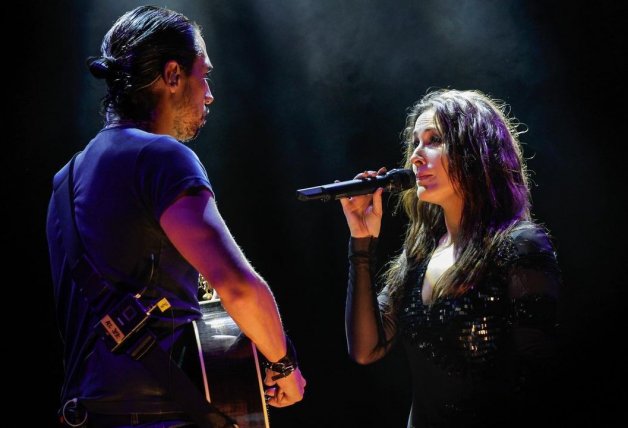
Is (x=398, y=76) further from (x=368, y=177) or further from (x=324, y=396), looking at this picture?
(x=324, y=396)

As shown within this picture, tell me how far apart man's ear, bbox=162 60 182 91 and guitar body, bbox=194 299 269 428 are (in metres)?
0.73

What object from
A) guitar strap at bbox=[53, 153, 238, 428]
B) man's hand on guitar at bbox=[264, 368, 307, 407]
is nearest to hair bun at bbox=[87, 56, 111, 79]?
guitar strap at bbox=[53, 153, 238, 428]

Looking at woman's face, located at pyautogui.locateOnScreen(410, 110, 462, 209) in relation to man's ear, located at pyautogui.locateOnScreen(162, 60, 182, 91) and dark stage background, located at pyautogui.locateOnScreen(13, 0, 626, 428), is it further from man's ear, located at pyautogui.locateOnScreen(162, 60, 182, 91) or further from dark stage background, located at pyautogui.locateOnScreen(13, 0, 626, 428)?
dark stage background, located at pyautogui.locateOnScreen(13, 0, 626, 428)

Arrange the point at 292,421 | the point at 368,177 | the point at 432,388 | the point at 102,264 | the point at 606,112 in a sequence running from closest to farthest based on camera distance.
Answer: the point at 102,264
the point at 432,388
the point at 368,177
the point at 606,112
the point at 292,421

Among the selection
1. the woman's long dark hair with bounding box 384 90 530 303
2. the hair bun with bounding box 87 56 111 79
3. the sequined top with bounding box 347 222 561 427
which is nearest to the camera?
the hair bun with bounding box 87 56 111 79

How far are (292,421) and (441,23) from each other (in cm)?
272

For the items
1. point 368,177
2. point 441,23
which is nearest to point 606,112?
point 441,23

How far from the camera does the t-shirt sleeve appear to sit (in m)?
1.50

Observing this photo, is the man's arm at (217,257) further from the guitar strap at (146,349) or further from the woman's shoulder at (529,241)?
the woman's shoulder at (529,241)

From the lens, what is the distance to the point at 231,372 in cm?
157

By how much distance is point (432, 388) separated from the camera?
2148 millimetres

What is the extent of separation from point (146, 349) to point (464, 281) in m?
1.18

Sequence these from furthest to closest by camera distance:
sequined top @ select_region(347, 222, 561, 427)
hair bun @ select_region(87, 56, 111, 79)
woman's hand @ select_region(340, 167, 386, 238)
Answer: woman's hand @ select_region(340, 167, 386, 238)
sequined top @ select_region(347, 222, 561, 427)
hair bun @ select_region(87, 56, 111, 79)

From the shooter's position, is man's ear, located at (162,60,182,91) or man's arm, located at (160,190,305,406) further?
man's ear, located at (162,60,182,91)
